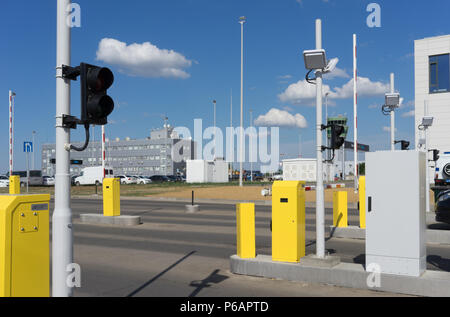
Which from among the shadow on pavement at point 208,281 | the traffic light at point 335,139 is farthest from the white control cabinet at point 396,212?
the shadow on pavement at point 208,281

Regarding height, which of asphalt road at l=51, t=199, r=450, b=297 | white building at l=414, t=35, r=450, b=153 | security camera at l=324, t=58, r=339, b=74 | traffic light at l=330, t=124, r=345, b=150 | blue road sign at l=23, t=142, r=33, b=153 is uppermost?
white building at l=414, t=35, r=450, b=153

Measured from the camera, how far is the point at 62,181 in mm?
4262

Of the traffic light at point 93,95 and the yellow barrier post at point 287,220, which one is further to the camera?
the yellow barrier post at point 287,220

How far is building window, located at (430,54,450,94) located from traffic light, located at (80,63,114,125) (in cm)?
3594

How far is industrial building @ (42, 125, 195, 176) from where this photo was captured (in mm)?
120812

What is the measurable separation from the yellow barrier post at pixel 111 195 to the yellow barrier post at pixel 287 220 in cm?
854

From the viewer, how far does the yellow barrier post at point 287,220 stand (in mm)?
7438

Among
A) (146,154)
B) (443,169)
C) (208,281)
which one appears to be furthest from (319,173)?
(146,154)

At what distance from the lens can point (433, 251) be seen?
10070 millimetres

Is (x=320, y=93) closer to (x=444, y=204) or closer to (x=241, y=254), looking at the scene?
(x=241, y=254)

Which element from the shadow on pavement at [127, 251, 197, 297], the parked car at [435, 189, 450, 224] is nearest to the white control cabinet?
the shadow on pavement at [127, 251, 197, 297]

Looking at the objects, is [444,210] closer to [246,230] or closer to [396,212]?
[396,212]

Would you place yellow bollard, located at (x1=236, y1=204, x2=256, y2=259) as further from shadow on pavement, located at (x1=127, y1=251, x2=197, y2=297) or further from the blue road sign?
the blue road sign

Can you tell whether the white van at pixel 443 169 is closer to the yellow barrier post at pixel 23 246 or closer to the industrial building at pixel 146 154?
the yellow barrier post at pixel 23 246
